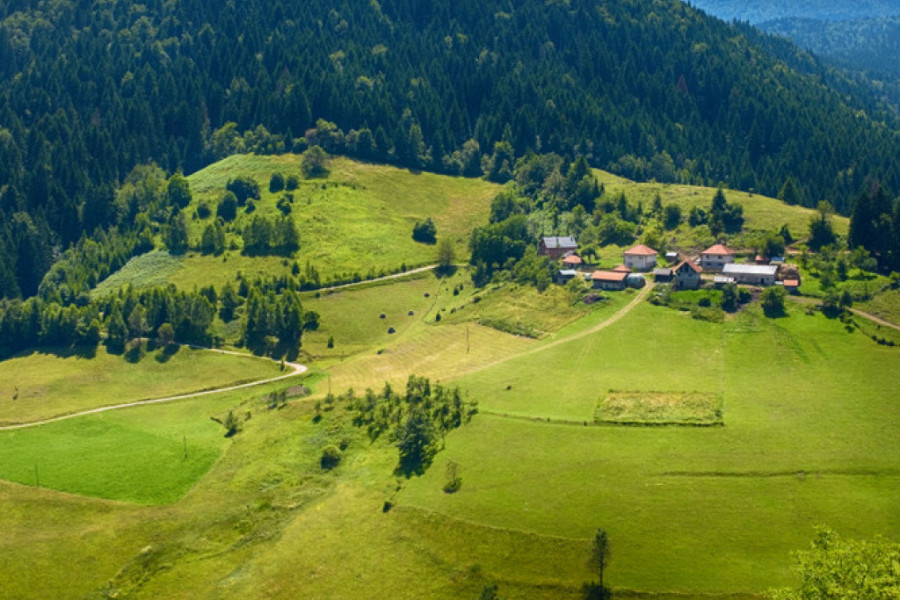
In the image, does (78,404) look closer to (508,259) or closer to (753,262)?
(508,259)

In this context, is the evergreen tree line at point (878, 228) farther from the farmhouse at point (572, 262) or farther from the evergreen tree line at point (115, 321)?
the evergreen tree line at point (115, 321)

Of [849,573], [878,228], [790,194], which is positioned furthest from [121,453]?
[790,194]

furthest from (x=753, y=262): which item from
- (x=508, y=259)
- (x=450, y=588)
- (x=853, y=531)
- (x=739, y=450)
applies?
(x=450, y=588)

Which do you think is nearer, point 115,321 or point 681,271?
point 681,271

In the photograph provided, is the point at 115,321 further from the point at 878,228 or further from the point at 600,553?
the point at 878,228

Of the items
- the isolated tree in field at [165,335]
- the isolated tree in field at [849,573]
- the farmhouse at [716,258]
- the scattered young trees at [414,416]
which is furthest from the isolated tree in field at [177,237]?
the isolated tree in field at [849,573]

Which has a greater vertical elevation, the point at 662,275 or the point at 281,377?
the point at 662,275
